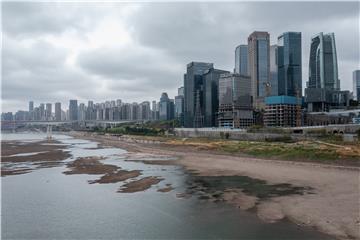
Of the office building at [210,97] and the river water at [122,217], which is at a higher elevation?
the office building at [210,97]

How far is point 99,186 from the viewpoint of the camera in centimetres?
3266

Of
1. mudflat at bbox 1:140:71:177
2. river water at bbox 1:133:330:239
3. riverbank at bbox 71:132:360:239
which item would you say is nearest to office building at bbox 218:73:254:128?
mudflat at bbox 1:140:71:177

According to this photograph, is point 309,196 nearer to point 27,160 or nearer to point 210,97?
point 27,160

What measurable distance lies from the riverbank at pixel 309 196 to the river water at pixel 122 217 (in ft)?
4.57

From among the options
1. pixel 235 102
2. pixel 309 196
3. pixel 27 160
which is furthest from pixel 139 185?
pixel 235 102

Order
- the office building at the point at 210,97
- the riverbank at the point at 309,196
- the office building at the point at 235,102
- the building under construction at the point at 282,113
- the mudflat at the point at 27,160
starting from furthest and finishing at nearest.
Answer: the office building at the point at 210,97 → the office building at the point at 235,102 → the building under construction at the point at 282,113 → the mudflat at the point at 27,160 → the riverbank at the point at 309,196

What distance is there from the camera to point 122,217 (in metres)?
21.8

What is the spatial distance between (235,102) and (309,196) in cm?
13888

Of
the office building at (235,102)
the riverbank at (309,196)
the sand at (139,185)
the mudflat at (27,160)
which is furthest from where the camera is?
the office building at (235,102)

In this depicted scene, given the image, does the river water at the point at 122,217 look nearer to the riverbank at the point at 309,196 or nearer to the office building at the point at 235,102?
the riverbank at the point at 309,196

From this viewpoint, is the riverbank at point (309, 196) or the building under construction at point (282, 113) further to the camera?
the building under construction at point (282, 113)

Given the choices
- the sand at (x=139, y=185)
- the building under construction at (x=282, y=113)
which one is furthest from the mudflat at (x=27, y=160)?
the building under construction at (x=282, y=113)

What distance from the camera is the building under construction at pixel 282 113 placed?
460ft

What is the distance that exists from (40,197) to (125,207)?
319 inches
